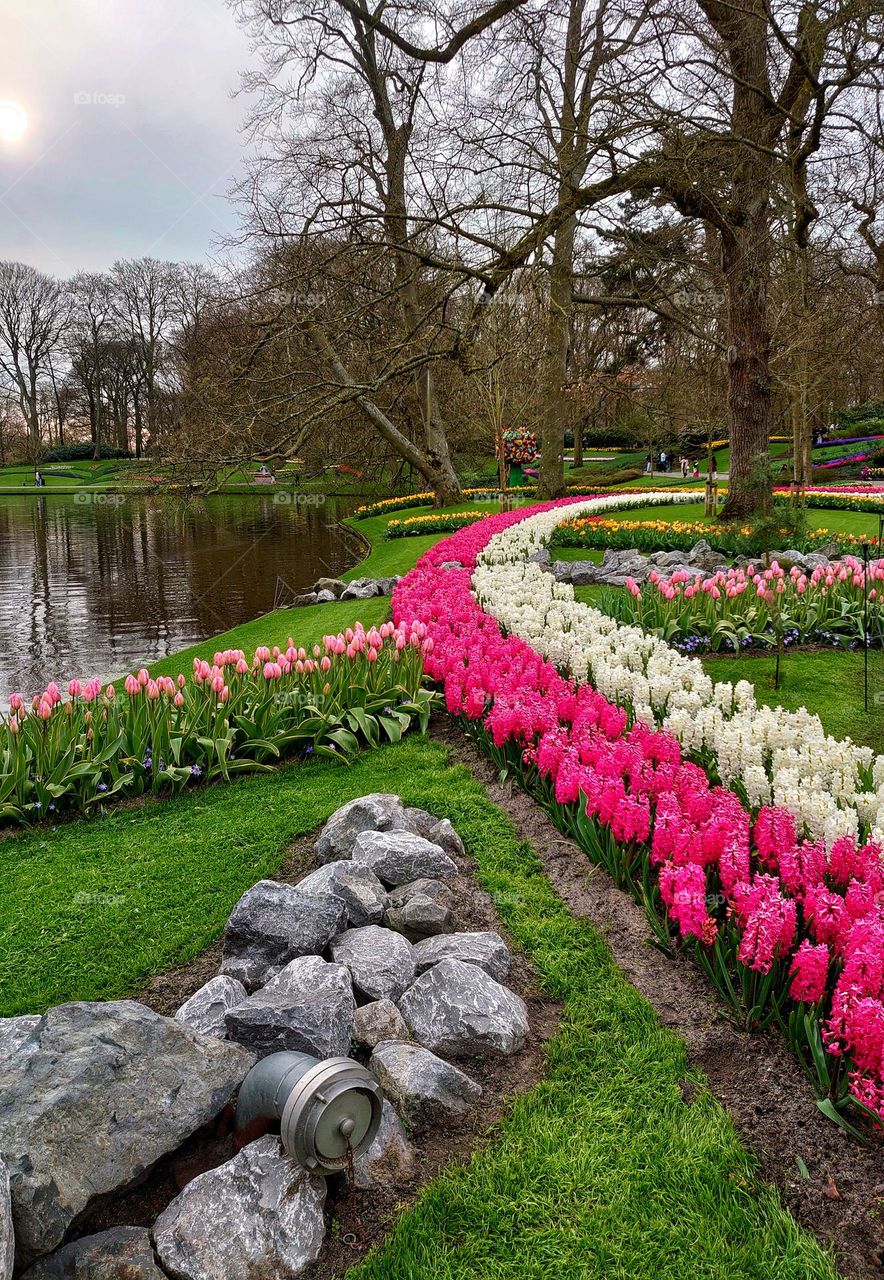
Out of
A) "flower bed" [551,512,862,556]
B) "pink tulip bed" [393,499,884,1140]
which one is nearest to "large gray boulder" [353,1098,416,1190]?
"pink tulip bed" [393,499,884,1140]

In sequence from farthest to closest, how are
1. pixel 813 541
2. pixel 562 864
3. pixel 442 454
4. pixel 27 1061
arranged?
pixel 442 454, pixel 813 541, pixel 562 864, pixel 27 1061

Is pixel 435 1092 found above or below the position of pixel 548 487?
below

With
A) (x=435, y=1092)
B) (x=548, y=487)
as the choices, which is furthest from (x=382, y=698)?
(x=548, y=487)

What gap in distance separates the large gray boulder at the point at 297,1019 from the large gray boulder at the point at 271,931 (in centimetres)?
34

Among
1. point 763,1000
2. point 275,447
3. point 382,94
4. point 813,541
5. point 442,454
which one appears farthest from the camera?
point 442,454

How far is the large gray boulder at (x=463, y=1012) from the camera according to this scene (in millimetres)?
2596

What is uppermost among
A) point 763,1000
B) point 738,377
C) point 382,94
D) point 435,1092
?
point 382,94

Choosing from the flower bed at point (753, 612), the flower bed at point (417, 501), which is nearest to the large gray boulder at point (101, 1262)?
the flower bed at point (753, 612)

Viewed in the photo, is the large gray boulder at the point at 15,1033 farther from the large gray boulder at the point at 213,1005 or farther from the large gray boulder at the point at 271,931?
the large gray boulder at the point at 271,931

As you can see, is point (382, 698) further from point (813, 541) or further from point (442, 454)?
point (442, 454)

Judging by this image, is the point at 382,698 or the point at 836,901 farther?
the point at 382,698

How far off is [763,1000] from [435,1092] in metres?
1.05

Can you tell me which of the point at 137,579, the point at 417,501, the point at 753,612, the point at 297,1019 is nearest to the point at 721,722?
the point at 297,1019

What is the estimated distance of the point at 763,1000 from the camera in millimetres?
2553
